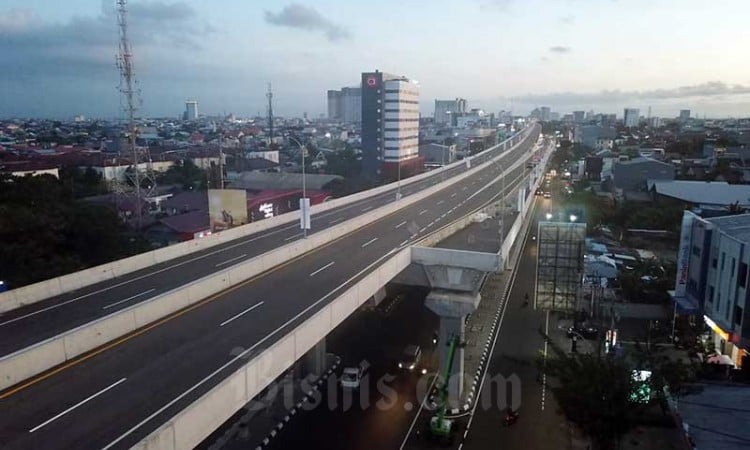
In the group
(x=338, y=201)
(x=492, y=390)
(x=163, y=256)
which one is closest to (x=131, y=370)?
(x=163, y=256)

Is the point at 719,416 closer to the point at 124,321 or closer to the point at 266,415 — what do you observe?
the point at 266,415

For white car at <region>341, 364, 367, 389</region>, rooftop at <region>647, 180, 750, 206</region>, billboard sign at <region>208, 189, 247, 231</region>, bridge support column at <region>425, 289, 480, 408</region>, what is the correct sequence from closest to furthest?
bridge support column at <region>425, 289, 480, 408</region>, white car at <region>341, 364, 367, 389</region>, billboard sign at <region>208, 189, 247, 231</region>, rooftop at <region>647, 180, 750, 206</region>

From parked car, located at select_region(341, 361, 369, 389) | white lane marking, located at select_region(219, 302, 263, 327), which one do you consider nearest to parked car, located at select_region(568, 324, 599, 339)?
parked car, located at select_region(341, 361, 369, 389)

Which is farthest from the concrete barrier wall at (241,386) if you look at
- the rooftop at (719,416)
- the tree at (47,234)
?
the tree at (47,234)

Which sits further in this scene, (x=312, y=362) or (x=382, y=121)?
(x=382, y=121)

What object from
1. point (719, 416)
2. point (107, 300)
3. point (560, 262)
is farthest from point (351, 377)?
point (719, 416)

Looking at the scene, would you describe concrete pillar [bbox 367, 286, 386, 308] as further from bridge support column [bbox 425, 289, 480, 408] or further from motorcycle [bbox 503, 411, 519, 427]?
motorcycle [bbox 503, 411, 519, 427]

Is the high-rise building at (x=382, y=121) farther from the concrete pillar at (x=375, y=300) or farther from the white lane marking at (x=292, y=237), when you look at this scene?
the white lane marking at (x=292, y=237)
